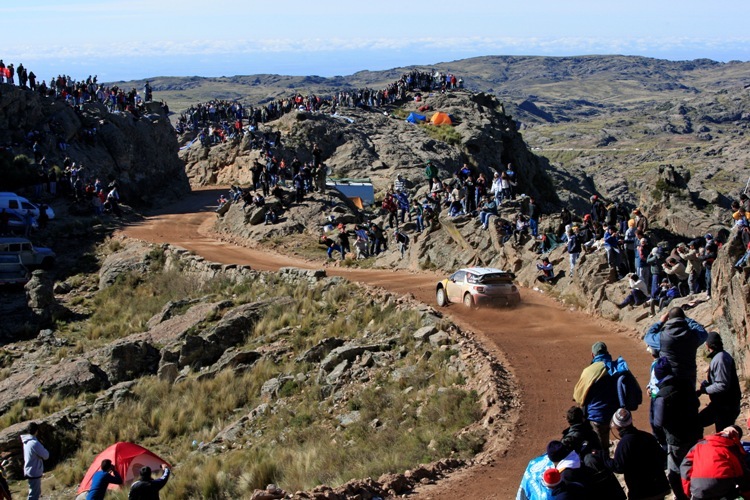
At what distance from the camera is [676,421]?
984 cm

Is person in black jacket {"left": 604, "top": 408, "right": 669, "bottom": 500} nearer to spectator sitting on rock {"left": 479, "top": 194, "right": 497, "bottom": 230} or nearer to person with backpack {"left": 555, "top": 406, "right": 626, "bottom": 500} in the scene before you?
person with backpack {"left": 555, "top": 406, "right": 626, "bottom": 500}

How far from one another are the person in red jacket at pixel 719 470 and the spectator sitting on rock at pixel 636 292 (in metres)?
14.5

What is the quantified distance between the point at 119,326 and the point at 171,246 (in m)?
6.69

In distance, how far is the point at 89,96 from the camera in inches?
2183

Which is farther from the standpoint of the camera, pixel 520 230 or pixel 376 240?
pixel 376 240

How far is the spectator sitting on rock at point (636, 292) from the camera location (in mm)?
22469

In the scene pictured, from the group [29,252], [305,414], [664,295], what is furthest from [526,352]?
[29,252]

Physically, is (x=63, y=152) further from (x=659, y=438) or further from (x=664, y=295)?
(x=659, y=438)

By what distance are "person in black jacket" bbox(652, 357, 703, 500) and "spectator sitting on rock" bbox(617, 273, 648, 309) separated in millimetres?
12836

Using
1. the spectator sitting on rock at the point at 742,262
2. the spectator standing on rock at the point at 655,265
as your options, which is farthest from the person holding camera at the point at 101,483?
the spectator standing on rock at the point at 655,265

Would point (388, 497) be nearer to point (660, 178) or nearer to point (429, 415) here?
point (429, 415)

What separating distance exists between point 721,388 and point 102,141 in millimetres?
46894

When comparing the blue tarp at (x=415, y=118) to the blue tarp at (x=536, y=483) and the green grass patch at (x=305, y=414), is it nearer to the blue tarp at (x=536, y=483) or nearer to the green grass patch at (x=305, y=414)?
the green grass patch at (x=305, y=414)

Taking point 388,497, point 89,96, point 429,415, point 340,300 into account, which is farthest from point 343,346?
point 89,96
